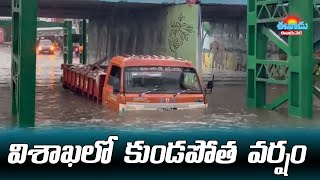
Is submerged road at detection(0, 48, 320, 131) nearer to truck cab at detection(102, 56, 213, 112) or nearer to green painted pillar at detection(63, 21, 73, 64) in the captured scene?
truck cab at detection(102, 56, 213, 112)

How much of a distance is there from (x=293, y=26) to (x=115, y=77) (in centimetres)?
518

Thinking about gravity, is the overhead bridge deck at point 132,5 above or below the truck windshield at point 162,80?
above

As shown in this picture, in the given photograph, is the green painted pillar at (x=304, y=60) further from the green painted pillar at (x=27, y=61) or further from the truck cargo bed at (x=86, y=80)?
the green painted pillar at (x=27, y=61)

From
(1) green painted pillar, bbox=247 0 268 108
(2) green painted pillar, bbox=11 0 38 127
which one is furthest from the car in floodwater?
(2) green painted pillar, bbox=11 0 38 127

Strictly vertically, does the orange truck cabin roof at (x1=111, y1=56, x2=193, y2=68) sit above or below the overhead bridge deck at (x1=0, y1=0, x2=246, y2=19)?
below

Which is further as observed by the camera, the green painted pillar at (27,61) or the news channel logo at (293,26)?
the news channel logo at (293,26)

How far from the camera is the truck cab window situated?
1448 cm

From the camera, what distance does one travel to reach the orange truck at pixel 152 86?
1368cm

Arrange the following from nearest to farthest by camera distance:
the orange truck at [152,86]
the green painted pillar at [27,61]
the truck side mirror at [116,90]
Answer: the green painted pillar at [27,61], the orange truck at [152,86], the truck side mirror at [116,90]

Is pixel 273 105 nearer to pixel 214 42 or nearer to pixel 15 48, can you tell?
pixel 15 48

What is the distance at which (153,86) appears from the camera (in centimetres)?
1410

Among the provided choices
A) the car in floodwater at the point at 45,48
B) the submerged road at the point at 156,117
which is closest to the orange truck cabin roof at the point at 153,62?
the submerged road at the point at 156,117

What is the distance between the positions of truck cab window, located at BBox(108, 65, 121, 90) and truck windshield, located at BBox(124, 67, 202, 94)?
0.23 m

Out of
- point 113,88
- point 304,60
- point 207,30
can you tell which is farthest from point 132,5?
point 207,30
